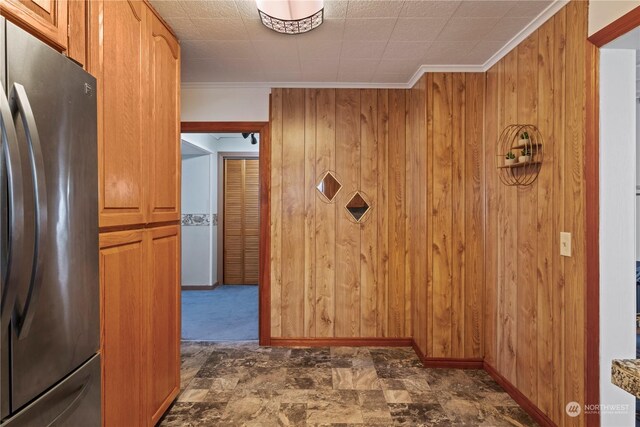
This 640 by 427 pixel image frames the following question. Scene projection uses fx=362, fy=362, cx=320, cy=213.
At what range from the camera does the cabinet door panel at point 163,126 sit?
6.76 feet

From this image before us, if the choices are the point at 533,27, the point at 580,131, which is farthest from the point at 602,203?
the point at 533,27

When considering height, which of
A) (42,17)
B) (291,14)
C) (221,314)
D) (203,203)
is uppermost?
(291,14)

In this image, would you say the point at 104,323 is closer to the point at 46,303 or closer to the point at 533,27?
the point at 46,303

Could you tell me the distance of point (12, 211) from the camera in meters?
0.99

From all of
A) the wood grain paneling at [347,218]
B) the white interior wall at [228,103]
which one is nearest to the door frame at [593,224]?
the wood grain paneling at [347,218]

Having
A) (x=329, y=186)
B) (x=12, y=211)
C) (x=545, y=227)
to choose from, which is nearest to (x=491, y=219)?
(x=545, y=227)

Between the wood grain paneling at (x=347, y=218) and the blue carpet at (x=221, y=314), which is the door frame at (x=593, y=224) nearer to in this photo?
the wood grain paneling at (x=347, y=218)

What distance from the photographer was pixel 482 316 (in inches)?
119

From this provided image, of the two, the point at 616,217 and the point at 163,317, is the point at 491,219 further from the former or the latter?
the point at 163,317

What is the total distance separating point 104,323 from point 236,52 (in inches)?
82.1

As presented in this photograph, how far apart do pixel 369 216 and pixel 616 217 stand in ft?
6.53

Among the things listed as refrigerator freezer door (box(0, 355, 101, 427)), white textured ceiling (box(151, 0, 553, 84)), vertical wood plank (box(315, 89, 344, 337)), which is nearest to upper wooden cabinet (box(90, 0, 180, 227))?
white textured ceiling (box(151, 0, 553, 84))

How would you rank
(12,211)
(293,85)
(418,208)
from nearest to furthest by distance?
(12,211) < (418,208) < (293,85)

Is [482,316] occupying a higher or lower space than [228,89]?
lower
